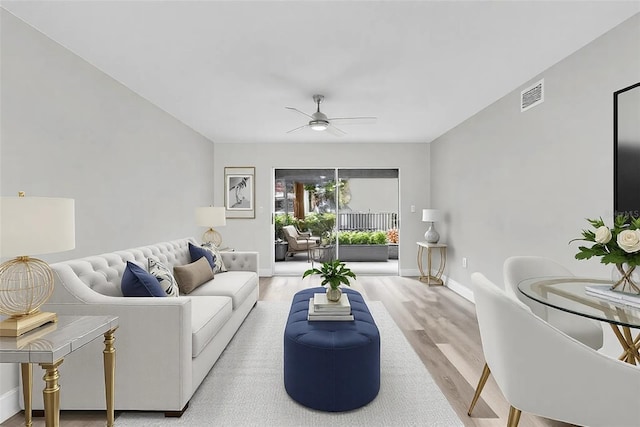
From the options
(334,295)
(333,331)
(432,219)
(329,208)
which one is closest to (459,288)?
(432,219)

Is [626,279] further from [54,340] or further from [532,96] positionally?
[54,340]

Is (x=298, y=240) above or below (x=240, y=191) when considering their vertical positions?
below

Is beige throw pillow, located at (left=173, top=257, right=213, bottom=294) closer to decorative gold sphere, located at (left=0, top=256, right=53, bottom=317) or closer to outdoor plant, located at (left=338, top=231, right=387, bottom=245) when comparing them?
decorative gold sphere, located at (left=0, top=256, right=53, bottom=317)

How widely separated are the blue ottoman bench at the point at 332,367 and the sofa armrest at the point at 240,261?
2231 mm

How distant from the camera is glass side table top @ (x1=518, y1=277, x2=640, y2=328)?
1349 mm

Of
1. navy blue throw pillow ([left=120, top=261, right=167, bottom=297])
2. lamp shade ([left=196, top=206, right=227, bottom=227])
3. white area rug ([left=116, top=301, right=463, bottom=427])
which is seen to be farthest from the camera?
lamp shade ([left=196, top=206, right=227, bottom=227])

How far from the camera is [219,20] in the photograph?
2225 mm

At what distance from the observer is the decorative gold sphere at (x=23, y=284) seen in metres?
1.59

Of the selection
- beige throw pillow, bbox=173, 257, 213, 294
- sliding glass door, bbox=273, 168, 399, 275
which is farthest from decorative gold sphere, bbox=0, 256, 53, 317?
sliding glass door, bbox=273, 168, 399, 275

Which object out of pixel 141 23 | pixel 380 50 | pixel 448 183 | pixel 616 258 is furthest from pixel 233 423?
pixel 448 183

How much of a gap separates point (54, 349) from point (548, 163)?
3640 millimetres

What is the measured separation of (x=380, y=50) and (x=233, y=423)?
8.96ft

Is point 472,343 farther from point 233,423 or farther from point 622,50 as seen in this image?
point 622,50

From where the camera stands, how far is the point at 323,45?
2.56 m
